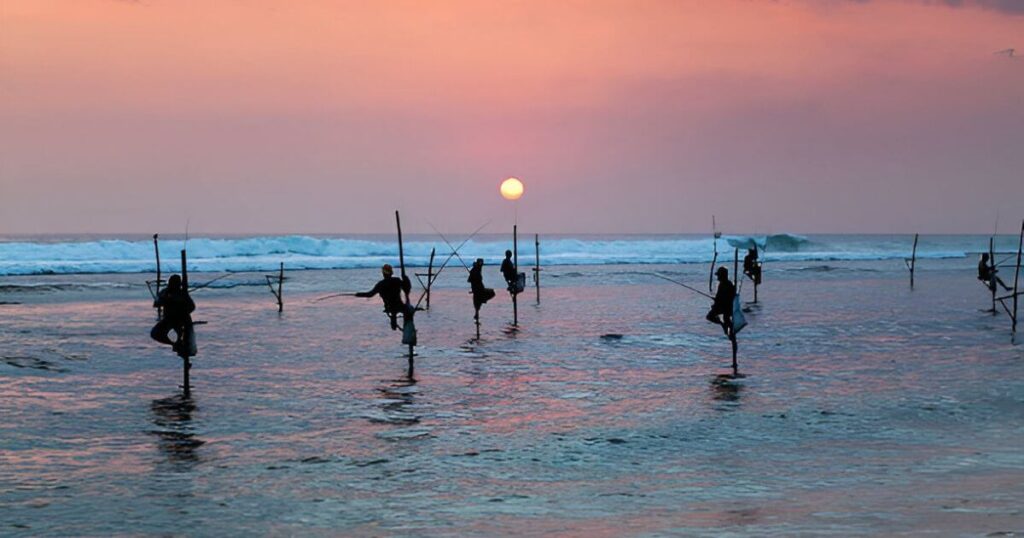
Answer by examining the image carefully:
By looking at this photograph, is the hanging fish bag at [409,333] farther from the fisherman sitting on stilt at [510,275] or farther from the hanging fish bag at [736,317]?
the fisherman sitting on stilt at [510,275]

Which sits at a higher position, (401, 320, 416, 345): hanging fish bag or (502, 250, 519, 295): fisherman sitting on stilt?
(502, 250, 519, 295): fisherman sitting on stilt

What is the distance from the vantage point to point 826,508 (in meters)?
8.86

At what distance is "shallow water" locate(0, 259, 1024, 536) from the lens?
880 cm

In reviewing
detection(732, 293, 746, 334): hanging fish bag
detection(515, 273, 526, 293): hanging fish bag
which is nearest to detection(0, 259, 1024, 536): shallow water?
detection(732, 293, 746, 334): hanging fish bag

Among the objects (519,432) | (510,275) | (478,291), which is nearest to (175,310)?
(519,432)

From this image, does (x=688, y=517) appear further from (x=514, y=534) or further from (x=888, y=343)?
(x=888, y=343)

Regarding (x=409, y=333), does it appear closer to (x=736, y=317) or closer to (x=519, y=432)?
(x=519, y=432)

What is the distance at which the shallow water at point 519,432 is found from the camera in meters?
8.80

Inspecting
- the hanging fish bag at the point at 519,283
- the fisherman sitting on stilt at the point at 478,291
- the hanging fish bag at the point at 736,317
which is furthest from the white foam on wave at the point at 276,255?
the hanging fish bag at the point at 736,317

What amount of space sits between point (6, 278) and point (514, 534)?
52.6 meters

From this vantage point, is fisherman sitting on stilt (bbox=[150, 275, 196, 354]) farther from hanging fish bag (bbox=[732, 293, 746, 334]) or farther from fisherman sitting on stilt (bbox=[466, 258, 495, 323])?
fisherman sitting on stilt (bbox=[466, 258, 495, 323])

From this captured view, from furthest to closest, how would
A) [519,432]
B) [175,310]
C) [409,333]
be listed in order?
[409,333], [175,310], [519,432]

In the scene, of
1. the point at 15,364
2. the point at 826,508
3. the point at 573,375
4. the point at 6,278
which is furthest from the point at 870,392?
the point at 6,278

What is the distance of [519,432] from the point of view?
1252cm
